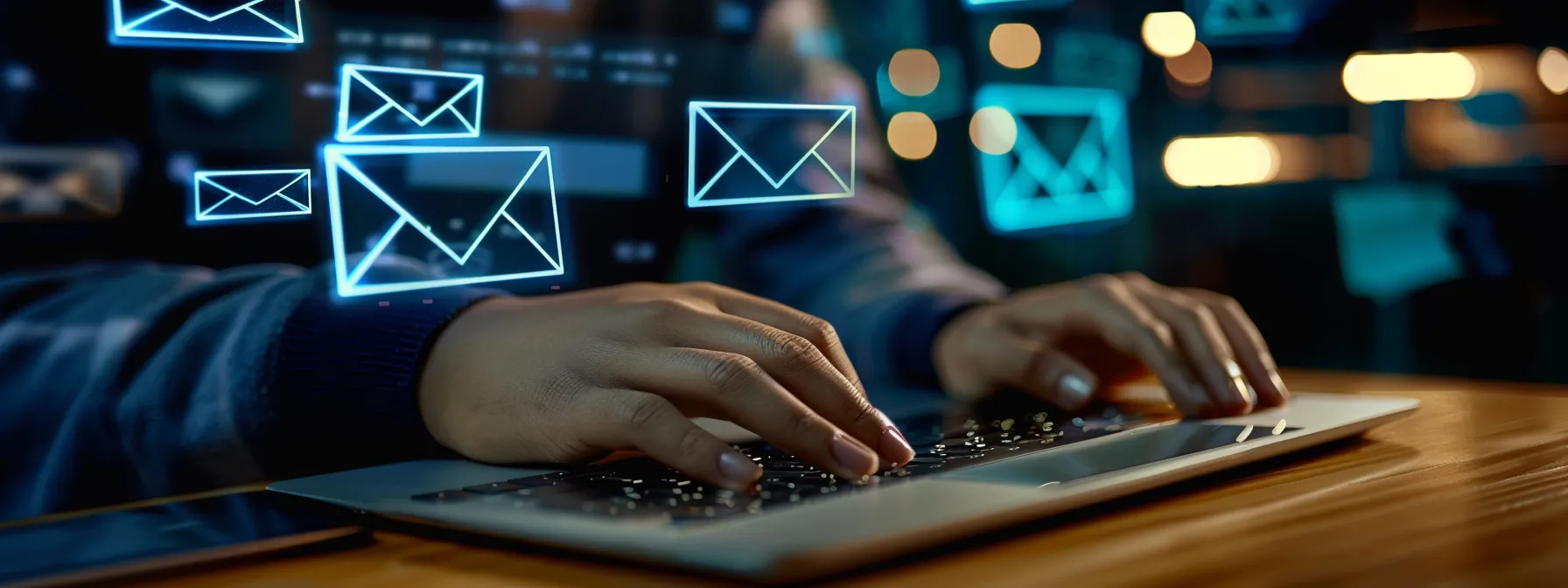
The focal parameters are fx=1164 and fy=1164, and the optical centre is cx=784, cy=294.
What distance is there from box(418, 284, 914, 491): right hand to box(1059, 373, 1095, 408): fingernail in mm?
224

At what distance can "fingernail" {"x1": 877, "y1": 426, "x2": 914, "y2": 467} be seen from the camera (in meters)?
0.49

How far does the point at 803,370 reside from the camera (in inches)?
20.8

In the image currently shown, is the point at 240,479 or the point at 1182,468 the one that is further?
the point at 240,479

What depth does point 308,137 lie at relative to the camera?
0.57m

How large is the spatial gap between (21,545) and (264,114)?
0.84 feet

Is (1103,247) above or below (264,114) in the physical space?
below

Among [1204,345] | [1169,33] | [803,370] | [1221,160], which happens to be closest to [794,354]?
[803,370]

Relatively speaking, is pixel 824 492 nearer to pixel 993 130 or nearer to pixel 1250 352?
pixel 1250 352

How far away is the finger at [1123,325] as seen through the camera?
27.7 inches

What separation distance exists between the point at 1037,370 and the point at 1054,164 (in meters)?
0.49

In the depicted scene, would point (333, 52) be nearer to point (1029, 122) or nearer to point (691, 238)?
point (691, 238)

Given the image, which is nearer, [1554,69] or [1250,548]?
[1250,548]

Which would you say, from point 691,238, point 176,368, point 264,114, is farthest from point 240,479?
point 691,238

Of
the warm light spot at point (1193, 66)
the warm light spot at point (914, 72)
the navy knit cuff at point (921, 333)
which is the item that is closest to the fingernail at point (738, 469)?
the navy knit cuff at point (921, 333)
